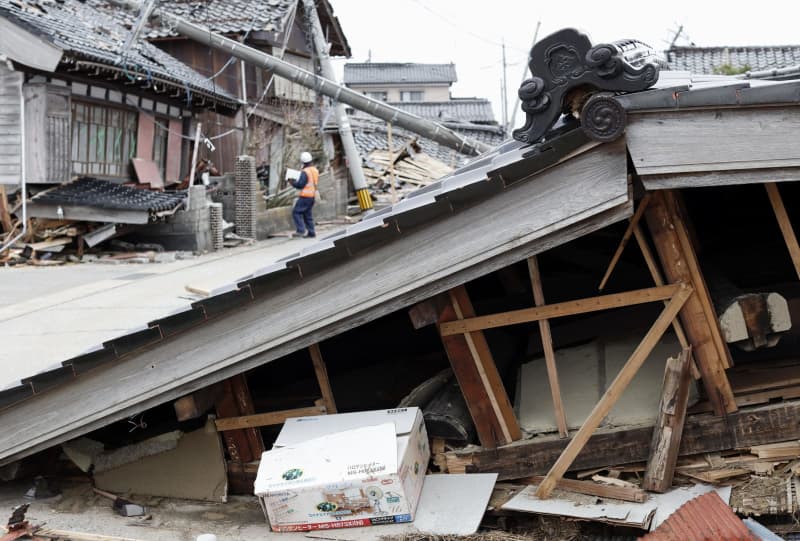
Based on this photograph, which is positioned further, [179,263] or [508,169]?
[179,263]

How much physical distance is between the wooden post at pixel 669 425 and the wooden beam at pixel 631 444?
6.8 inches

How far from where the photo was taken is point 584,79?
176 inches

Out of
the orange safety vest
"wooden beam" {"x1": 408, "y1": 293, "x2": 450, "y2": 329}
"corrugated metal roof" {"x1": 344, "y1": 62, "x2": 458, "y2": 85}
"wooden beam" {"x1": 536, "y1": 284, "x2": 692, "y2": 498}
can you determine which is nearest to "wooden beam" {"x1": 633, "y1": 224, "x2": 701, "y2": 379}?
"wooden beam" {"x1": 536, "y1": 284, "x2": 692, "y2": 498}

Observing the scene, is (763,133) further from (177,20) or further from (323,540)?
(177,20)

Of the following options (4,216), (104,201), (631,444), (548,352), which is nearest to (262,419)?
(548,352)

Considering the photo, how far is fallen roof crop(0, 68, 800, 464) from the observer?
4.50 m

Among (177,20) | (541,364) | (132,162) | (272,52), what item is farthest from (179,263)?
(272,52)

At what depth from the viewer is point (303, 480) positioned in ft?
16.4

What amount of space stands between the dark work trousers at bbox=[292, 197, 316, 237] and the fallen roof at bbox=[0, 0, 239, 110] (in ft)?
14.2

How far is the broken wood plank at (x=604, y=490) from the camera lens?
5.11 m

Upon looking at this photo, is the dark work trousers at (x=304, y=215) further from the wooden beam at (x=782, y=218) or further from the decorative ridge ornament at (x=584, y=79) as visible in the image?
the decorative ridge ornament at (x=584, y=79)

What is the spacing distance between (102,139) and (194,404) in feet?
55.4

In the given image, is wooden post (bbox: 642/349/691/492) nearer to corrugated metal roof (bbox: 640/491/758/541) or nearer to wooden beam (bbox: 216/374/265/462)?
corrugated metal roof (bbox: 640/491/758/541)

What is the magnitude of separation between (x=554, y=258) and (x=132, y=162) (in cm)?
1679
